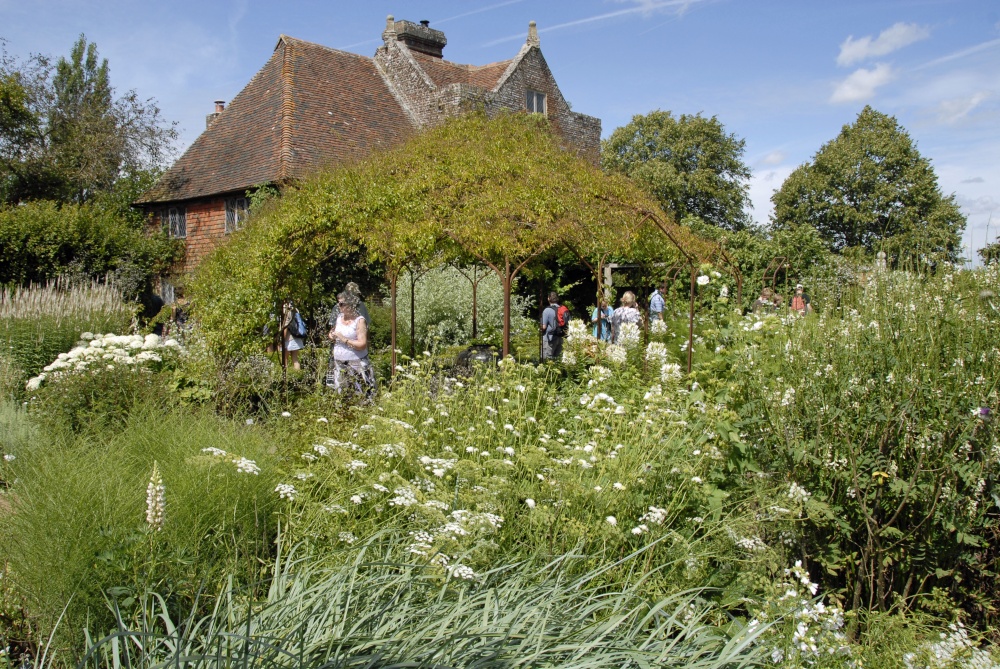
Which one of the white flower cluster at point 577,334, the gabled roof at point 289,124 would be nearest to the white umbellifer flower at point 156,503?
the white flower cluster at point 577,334

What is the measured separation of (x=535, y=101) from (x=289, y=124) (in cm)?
904

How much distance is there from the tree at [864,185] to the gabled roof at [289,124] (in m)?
16.7

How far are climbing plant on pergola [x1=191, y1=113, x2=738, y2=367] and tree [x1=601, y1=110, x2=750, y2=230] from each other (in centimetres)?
2828

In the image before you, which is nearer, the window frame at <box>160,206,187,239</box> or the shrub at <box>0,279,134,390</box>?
the shrub at <box>0,279,134,390</box>

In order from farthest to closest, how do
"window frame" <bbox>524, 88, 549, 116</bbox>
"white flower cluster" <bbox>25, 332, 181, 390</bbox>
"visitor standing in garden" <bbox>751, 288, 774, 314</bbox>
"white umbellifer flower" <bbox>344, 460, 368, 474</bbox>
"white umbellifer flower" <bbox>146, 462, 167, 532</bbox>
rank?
"window frame" <bbox>524, 88, 549, 116</bbox>, "white flower cluster" <bbox>25, 332, 181, 390</bbox>, "visitor standing in garden" <bbox>751, 288, 774, 314</bbox>, "white umbellifer flower" <bbox>344, 460, 368, 474</bbox>, "white umbellifer flower" <bbox>146, 462, 167, 532</bbox>

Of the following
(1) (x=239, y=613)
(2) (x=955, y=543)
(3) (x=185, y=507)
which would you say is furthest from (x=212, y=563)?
(2) (x=955, y=543)

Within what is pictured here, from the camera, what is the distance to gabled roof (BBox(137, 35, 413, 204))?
20.1m

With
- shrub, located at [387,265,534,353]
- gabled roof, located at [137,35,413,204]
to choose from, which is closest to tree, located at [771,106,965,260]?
gabled roof, located at [137,35,413,204]

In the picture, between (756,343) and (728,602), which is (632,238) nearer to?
(756,343)

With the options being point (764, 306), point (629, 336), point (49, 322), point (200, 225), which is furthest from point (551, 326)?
point (200, 225)

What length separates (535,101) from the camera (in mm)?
25797

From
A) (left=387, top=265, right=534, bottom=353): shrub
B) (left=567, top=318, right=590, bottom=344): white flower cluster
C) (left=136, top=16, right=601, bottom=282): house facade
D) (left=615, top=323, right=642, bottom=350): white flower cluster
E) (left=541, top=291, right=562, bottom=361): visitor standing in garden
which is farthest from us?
(left=136, top=16, right=601, bottom=282): house facade

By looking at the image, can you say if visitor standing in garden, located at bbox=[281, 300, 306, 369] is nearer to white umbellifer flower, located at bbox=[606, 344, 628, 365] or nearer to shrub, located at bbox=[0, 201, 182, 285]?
white umbellifer flower, located at bbox=[606, 344, 628, 365]

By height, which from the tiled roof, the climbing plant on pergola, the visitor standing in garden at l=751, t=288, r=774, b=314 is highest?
the tiled roof
